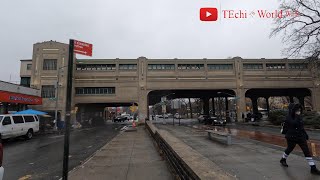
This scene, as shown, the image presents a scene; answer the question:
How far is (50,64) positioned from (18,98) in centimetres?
1716

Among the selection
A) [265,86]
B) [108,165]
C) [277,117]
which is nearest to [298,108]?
[108,165]

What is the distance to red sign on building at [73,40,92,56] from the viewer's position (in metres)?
5.05

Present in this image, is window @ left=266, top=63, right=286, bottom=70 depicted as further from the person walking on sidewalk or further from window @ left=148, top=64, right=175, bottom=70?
the person walking on sidewalk

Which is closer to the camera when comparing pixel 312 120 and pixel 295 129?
pixel 295 129

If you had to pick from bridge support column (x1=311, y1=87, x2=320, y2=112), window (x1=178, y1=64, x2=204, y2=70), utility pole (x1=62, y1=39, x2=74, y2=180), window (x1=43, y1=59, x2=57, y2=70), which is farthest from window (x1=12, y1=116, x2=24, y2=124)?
bridge support column (x1=311, y1=87, x2=320, y2=112)

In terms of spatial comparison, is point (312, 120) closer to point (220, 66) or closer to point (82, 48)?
point (220, 66)

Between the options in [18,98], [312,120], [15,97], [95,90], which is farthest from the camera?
[95,90]

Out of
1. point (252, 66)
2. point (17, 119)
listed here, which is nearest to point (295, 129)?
point (17, 119)

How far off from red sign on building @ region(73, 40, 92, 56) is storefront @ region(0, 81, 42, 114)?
26.3 metres

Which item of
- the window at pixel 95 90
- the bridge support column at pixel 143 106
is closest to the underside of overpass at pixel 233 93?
the bridge support column at pixel 143 106

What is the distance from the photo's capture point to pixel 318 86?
169 feet

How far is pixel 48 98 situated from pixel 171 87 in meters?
22.1

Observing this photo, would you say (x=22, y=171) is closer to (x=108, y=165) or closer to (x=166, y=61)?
(x=108, y=165)

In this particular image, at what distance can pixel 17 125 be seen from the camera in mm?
19906
